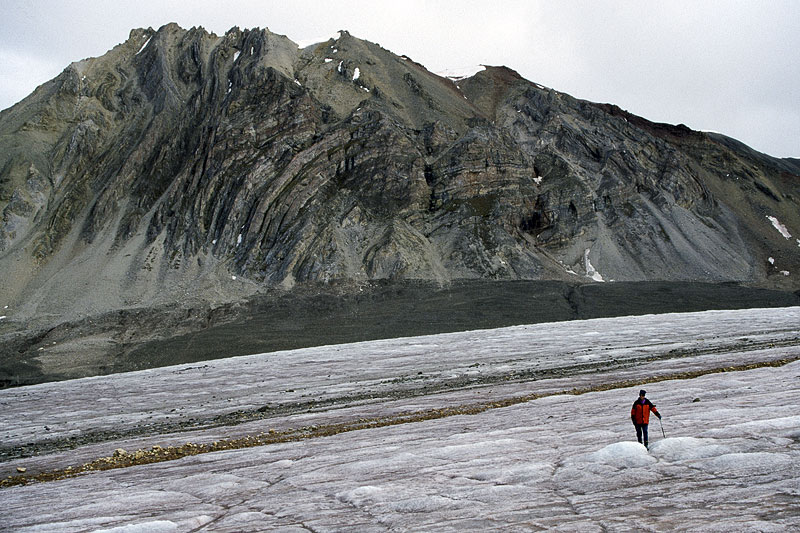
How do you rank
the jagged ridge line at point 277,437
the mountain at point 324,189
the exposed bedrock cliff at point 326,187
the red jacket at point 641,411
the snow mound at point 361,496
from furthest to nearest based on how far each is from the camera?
the exposed bedrock cliff at point 326,187, the mountain at point 324,189, the jagged ridge line at point 277,437, the red jacket at point 641,411, the snow mound at point 361,496

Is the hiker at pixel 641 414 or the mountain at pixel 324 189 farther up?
the mountain at pixel 324 189

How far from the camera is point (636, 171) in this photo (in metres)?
138

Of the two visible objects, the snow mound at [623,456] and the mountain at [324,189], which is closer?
the snow mound at [623,456]

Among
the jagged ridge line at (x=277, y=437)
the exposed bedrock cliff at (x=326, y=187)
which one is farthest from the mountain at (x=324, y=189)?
the jagged ridge line at (x=277, y=437)

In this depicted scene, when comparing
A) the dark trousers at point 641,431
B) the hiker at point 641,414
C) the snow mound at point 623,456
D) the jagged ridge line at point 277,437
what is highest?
the hiker at point 641,414

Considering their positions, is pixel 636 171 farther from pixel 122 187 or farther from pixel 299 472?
pixel 299 472

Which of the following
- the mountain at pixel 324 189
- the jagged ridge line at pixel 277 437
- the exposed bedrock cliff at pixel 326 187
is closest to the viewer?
the jagged ridge line at pixel 277 437

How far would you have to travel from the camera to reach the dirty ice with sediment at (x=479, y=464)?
10938 millimetres

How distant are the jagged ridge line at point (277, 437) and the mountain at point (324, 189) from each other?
75669 mm

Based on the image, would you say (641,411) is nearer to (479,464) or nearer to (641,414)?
(641,414)

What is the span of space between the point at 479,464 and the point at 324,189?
360 feet

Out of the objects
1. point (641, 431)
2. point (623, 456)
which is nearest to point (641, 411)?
point (641, 431)

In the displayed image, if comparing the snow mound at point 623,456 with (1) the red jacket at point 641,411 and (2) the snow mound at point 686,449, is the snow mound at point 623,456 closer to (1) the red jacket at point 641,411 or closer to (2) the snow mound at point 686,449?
(2) the snow mound at point 686,449

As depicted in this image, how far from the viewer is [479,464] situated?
14.3 m
